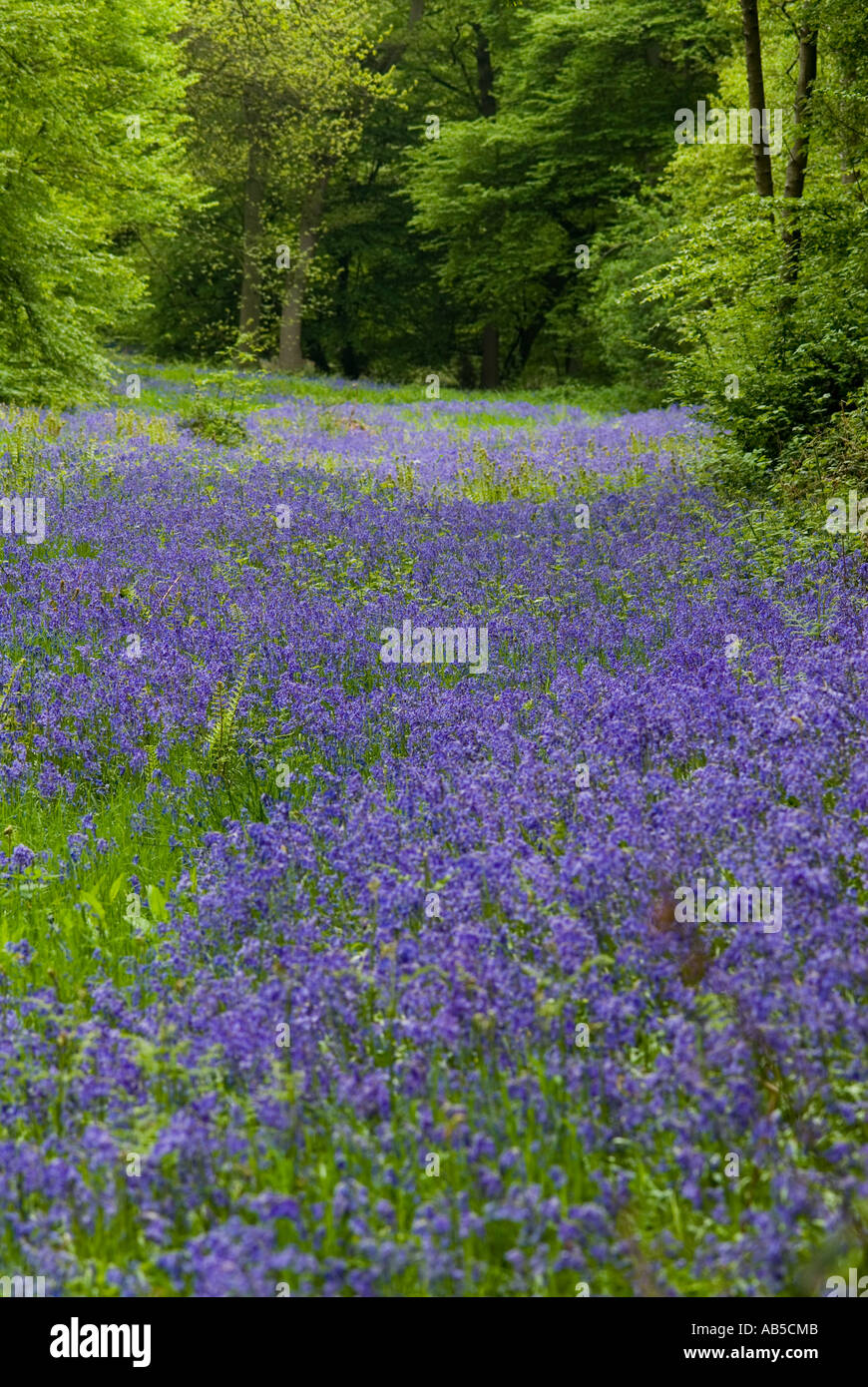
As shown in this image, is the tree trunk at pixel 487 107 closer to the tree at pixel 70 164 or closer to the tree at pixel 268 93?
the tree at pixel 268 93

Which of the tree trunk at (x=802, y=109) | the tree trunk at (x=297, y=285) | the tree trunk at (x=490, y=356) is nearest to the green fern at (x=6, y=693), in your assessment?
the tree trunk at (x=802, y=109)

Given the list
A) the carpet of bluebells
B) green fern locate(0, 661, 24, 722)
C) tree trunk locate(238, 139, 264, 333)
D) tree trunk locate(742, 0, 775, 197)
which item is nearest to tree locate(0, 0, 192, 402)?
tree trunk locate(238, 139, 264, 333)

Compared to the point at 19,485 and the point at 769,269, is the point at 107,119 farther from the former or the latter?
the point at 769,269

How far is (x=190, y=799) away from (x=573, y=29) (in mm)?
32779

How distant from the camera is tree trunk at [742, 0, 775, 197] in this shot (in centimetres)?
1083

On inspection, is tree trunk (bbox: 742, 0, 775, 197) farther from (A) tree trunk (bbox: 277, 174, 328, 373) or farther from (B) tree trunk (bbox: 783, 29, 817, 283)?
(A) tree trunk (bbox: 277, 174, 328, 373)

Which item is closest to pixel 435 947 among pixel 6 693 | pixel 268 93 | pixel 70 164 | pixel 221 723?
pixel 221 723

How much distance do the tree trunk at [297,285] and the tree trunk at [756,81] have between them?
2351cm

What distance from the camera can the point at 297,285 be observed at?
3325 centimetres

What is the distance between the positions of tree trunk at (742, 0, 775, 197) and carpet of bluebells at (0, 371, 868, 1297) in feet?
20.9

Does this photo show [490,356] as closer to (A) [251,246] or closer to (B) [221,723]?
(A) [251,246]

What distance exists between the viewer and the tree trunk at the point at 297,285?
109 ft
